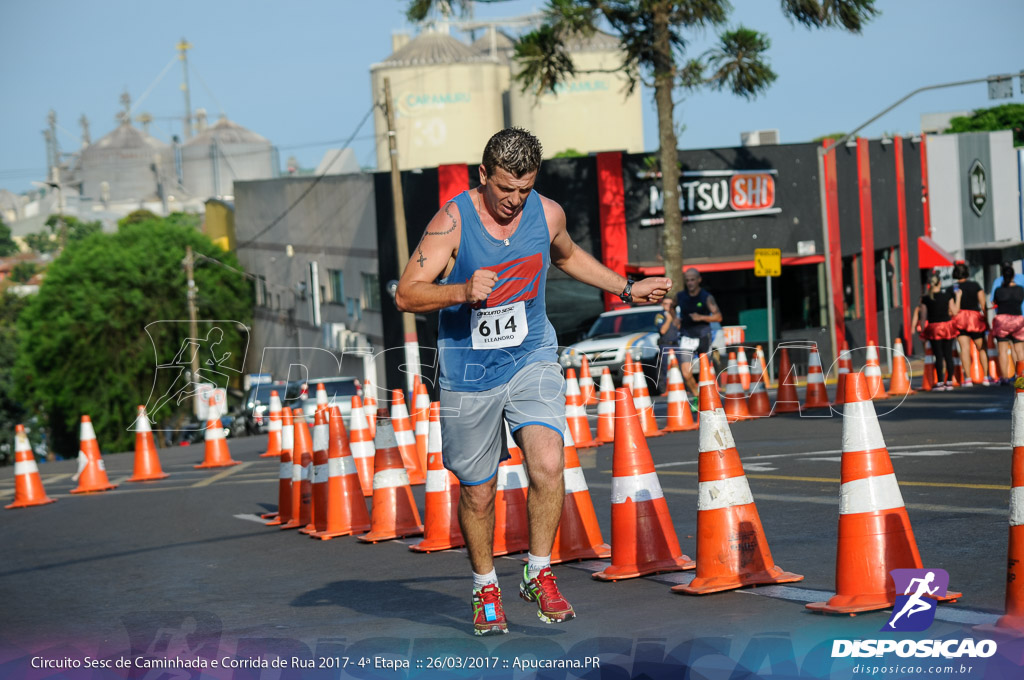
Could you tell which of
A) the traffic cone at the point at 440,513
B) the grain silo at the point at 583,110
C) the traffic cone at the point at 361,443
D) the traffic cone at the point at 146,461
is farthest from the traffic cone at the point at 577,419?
the grain silo at the point at 583,110

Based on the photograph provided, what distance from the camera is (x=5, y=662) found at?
5.46 m

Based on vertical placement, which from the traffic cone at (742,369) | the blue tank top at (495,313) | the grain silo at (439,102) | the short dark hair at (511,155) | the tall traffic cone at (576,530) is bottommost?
the tall traffic cone at (576,530)

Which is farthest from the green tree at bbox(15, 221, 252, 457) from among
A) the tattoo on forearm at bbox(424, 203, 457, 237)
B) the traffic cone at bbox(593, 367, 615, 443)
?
the tattoo on forearm at bbox(424, 203, 457, 237)

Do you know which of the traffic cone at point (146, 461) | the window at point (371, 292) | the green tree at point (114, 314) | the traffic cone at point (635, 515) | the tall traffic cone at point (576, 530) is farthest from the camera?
the green tree at point (114, 314)

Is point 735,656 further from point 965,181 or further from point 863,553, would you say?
point 965,181

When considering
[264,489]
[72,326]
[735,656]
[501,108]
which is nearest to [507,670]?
[735,656]

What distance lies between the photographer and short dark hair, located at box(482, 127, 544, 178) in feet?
17.7

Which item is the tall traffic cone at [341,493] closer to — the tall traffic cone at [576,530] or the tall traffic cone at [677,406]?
the tall traffic cone at [576,530]

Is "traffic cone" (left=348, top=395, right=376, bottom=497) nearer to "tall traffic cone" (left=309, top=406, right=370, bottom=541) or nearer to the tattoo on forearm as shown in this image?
"tall traffic cone" (left=309, top=406, right=370, bottom=541)

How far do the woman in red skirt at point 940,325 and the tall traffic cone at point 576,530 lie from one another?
1312 cm

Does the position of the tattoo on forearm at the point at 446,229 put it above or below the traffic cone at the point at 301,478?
above

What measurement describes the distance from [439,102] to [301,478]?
66477mm

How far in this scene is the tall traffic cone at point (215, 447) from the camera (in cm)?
1702

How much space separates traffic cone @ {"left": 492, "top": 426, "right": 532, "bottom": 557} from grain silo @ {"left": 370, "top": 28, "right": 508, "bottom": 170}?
2580 inches
